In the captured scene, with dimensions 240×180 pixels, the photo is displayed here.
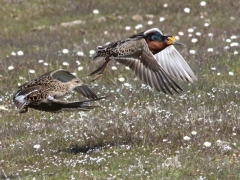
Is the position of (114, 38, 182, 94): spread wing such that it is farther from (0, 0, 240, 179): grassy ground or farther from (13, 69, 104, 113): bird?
(13, 69, 104, 113): bird

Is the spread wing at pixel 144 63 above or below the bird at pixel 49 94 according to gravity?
above

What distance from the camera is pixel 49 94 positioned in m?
8.62

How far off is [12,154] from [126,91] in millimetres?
3464

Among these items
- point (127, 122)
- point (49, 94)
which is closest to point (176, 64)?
point (127, 122)

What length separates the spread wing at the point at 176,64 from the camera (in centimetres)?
1134

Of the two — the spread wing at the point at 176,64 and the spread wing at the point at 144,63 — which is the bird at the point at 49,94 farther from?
the spread wing at the point at 176,64

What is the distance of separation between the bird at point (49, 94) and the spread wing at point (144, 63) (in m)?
1.03

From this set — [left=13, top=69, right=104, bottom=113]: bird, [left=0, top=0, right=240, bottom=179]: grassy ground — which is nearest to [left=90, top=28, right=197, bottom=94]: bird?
[left=0, top=0, right=240, bottom=179]: grassy ground

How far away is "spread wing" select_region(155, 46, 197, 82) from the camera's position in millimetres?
11344

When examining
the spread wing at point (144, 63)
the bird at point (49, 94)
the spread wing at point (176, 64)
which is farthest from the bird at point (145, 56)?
the spread wing at point (176, 64)

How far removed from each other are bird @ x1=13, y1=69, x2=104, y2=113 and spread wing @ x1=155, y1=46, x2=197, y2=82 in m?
2.66

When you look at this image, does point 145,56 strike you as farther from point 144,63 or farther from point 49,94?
point 49,94

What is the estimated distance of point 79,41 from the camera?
1839cm

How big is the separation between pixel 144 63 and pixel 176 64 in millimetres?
1833
